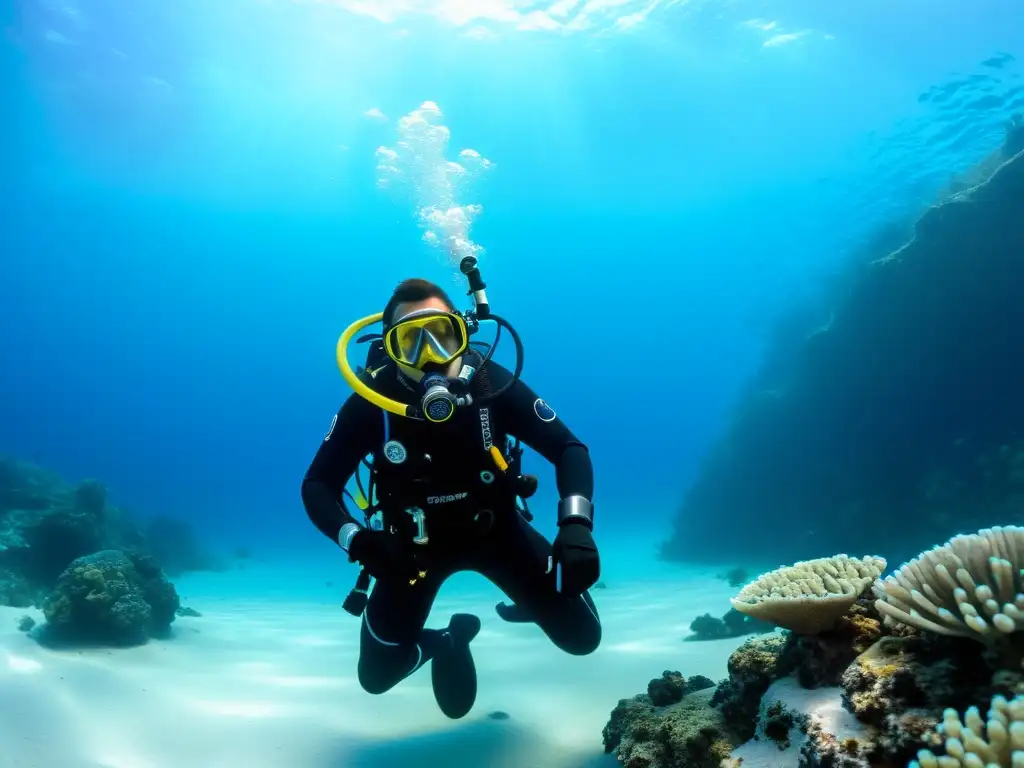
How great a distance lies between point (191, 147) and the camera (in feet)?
127

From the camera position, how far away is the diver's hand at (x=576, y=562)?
10.6 feet

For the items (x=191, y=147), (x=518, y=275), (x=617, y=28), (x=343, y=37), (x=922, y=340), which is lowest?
(x=922, y=340)

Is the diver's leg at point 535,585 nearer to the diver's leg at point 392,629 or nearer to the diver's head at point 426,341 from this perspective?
the diver's leg at point 392,629

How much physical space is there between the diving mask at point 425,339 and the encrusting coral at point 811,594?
8.24 ft

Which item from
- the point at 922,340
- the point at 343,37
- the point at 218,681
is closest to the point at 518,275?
the point at 343,37

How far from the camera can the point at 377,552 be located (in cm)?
347

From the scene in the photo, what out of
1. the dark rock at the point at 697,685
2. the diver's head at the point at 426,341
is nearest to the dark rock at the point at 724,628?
the dark rock at the point at 697,685

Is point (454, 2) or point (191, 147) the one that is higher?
point (191, 147)

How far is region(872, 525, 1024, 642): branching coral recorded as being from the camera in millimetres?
1990

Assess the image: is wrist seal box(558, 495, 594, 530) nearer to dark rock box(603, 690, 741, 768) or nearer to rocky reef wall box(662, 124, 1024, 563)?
dark rock box(603, 690, 741, 768)

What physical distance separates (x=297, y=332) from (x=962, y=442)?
100437 millimetres

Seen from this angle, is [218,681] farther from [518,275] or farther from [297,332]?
[297,332]

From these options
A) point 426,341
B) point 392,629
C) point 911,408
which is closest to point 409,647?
Result: point 392,629

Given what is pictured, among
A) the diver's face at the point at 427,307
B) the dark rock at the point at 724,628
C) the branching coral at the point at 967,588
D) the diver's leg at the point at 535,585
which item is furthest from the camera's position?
the dark rock at the point at 724,628
